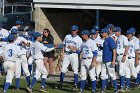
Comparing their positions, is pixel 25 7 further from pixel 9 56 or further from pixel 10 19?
pixel 9 56

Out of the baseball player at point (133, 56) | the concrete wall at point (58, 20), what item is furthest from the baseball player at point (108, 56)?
the concrete wall at point (58, 20)

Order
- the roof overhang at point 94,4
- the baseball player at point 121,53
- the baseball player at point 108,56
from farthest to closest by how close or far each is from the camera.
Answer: the roof overhang at point 94,4 < the baseball player at point 121,53 < the baseball player at point 108,56

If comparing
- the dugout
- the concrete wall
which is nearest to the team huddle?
the dugout

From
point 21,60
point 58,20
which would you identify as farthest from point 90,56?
point 58,20

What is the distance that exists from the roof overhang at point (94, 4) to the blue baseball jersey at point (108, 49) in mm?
3560

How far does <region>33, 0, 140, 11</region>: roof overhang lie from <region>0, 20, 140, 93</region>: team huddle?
8.12 ft

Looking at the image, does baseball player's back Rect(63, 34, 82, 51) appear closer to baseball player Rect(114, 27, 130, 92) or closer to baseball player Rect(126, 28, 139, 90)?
baseball player Rect(114, 27, 130, 92)

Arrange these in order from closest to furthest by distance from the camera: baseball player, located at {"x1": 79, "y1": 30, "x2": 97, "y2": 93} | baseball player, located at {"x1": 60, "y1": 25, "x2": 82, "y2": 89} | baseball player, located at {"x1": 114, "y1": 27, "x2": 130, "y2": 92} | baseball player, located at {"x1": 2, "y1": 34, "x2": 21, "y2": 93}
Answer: baseball player, located at {"x1": 2, "y1": 34, "x2": 21, "y2": 93} → baseball player, located at {"x1": 79, "y1": 30, "x2": 97, "y2": 93} → baseball player, located at {"x1": 114, "y1": 27, "x2": 130, "y2": 92} → baseball player, located at {"x1": 60, "y1": 25, "x2": 82, "y2": 89}

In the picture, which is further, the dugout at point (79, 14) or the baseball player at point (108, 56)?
the dugout at point (79, 14)

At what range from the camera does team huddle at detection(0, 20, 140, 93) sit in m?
12.6

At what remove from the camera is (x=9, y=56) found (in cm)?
1235

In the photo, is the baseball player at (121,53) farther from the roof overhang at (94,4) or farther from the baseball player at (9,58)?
the baseball player at (9,58)

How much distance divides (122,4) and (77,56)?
3435 mm

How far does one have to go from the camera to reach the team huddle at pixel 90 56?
12.6 meters
